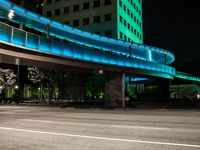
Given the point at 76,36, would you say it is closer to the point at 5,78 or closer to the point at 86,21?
the point at 86,21

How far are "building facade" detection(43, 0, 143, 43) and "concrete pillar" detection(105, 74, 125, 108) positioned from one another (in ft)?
105

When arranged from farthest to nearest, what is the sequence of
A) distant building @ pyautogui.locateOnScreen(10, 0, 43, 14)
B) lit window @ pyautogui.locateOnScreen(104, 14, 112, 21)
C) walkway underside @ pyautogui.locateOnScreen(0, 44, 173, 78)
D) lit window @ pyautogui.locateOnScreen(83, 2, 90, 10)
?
distant building @ pyautogui.locateOnScreen(10, 0, 43, 14), lit window @ pyautogui.locateOnScreen(83, 2, 90, 10), lit window @ pyautogui.locateOnScreen(104, 14, 112, 21), walkway underside @ pyautogui.locateOnScreen(0, 44, 173, 78)

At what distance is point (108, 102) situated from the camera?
121ft

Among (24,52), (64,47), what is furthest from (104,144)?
(64,47)

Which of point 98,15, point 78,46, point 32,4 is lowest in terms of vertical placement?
point 78,46

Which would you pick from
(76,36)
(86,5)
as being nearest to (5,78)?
(76,36)

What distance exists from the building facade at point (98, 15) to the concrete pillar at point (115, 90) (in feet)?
105

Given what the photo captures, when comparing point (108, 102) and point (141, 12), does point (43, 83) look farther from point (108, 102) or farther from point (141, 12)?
point (141, 12)

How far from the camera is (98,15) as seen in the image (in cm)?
7044

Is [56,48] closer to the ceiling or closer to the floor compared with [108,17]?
closer to the floor

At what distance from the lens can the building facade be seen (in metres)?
68.2

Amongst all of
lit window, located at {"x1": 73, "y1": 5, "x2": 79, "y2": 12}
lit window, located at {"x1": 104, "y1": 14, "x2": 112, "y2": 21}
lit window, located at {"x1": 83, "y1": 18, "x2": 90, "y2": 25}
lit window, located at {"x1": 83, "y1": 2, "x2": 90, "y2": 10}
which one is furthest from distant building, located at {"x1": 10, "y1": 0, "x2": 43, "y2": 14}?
lit window, located at {"x1": 104, "y1": 14, "x2": 112, "y2": 21}

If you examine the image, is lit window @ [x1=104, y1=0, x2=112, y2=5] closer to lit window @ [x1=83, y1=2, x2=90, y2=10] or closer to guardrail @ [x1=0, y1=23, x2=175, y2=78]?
lit window @ [x1=83, y1=2, x2=90, y2=10]

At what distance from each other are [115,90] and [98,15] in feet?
128
